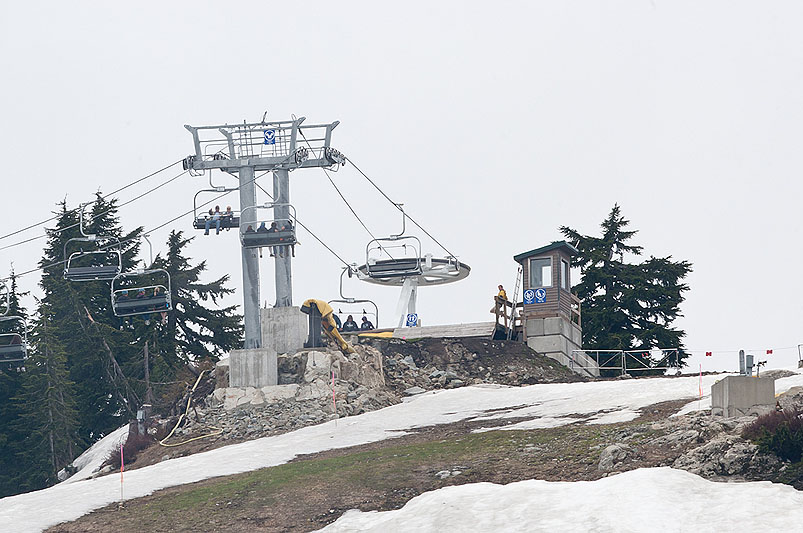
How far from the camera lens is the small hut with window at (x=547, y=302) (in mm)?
51156

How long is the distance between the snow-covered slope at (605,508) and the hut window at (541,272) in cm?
2695

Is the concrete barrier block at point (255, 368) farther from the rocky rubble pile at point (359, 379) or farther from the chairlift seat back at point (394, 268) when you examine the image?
the chairlift seat back at point (394, 268)

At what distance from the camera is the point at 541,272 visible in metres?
51.8

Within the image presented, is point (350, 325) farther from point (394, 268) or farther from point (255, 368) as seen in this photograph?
point (255, 368)

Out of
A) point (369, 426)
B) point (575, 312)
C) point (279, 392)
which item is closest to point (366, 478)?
point (369, 426)

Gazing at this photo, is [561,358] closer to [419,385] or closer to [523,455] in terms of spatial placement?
[419,385]

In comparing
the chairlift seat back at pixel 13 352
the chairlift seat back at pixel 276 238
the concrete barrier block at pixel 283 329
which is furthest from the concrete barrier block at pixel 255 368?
the chairlift seat back at pixel 13 352

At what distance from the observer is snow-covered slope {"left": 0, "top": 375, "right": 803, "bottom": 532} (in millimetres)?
30797

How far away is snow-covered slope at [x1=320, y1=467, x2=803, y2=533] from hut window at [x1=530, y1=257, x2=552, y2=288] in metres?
27.0

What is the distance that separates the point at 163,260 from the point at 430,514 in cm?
4775

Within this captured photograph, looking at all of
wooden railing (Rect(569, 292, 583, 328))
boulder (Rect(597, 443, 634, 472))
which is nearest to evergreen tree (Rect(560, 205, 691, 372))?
wooden railing (Rect(569, 292, 583, 328))

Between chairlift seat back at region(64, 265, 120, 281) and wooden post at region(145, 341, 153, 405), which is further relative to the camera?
wooden post at region(145, 341, 153, 405)

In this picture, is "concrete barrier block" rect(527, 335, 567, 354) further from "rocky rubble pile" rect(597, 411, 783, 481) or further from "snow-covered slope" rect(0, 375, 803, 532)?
"rocky rubble pile" rect(597, 411, 783, 481)

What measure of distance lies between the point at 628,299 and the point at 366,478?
37.9 metres
